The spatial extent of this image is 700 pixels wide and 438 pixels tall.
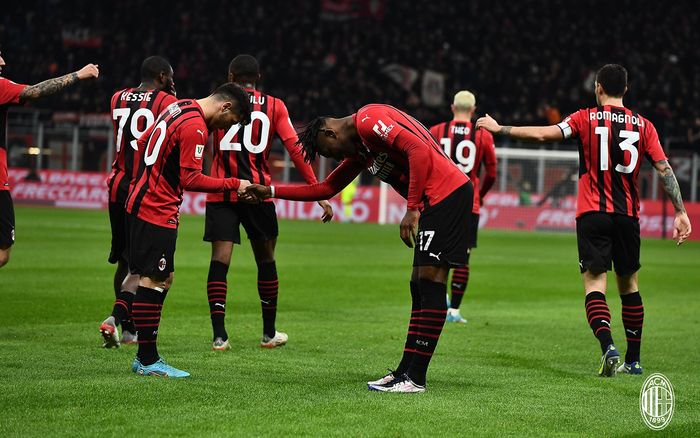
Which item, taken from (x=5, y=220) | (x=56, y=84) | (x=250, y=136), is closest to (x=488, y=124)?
(x=250, y=136)

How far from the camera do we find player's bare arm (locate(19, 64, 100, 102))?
305 inches

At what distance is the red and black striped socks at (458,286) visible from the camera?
11.3 m

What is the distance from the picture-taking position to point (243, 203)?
28.5ft

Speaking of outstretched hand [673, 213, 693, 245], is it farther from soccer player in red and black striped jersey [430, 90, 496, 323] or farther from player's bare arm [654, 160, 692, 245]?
soccer player in red and black striped jersey [430, 90, 496, 323]

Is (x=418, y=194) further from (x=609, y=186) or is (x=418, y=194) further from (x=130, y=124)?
(x=130, y=124)

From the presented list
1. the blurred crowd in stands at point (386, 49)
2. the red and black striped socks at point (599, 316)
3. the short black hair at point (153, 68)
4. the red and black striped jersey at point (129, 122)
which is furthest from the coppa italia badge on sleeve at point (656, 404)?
the blurred crowd in stands at point (386, 49)

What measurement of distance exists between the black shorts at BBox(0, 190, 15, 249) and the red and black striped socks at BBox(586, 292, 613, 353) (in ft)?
15.0

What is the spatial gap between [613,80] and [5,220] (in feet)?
16.1

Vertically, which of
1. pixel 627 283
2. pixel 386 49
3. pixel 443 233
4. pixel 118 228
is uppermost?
pixel 386 49

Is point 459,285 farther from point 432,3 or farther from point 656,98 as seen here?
point 432,3

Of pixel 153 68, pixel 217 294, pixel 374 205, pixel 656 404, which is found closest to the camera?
pixel 656 404

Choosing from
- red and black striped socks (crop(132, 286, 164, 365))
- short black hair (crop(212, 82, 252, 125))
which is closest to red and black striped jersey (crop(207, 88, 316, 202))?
short black hair (crop(212, 82, 252, 125))

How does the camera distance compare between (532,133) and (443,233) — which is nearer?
(443,233)

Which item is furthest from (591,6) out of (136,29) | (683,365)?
(683,365)
